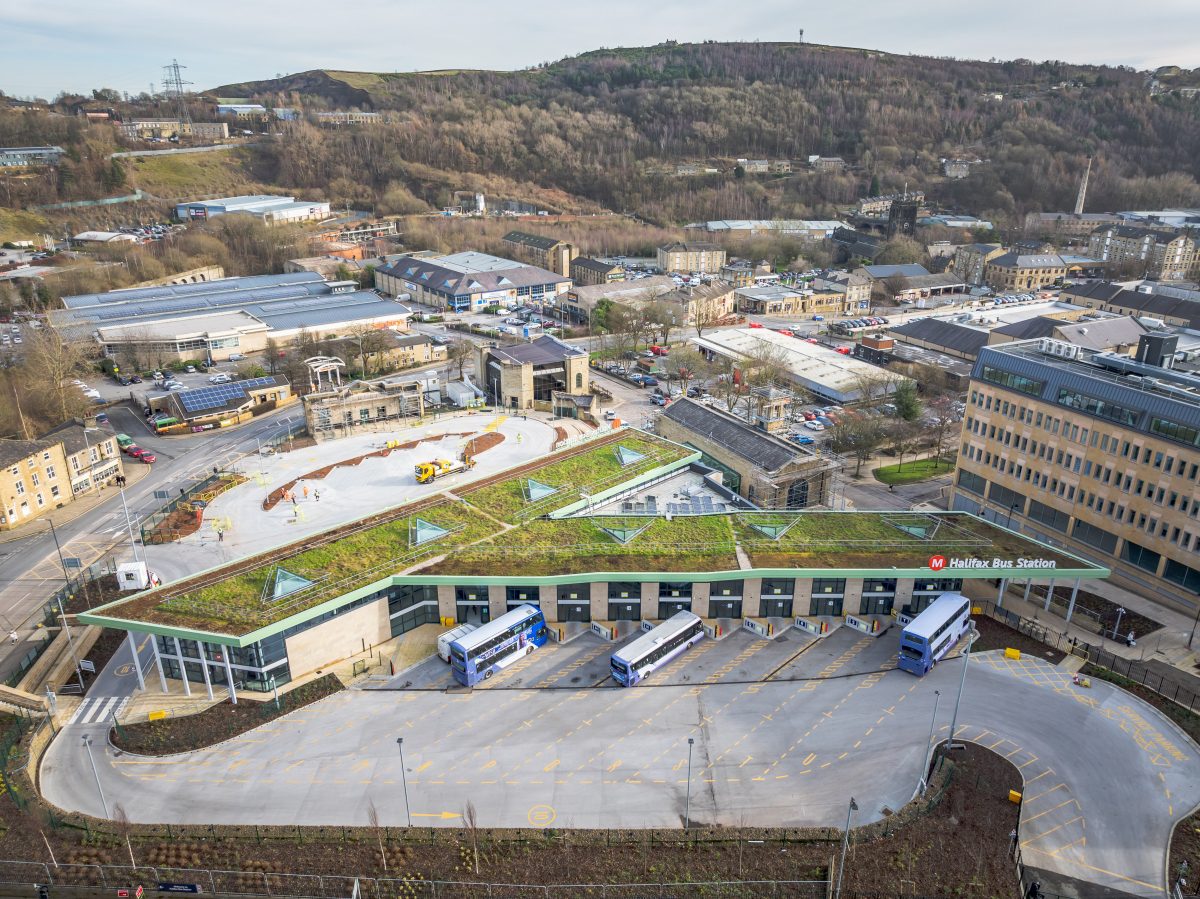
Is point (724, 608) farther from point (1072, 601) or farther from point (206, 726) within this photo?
point (206, 726)

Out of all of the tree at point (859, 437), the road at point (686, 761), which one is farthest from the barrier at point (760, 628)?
the tree at point (859, 437)

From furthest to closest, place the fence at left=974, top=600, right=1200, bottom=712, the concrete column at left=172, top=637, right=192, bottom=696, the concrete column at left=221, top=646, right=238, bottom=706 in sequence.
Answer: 1. the fence at left=974, top=600, right=1200, bottom=712
2. the concrete column at left=172, top=637, right=192, bottom=696
3. the concrete column at left=221, top=646, right=238, bottom=706

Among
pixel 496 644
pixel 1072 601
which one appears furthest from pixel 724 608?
pixel 1072 601

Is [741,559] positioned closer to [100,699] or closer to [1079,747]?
[1079,747]

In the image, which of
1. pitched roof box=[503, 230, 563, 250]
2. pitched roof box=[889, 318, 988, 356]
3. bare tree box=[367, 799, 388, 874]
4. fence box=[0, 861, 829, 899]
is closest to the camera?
fence box=[0, 861, 829, 899]

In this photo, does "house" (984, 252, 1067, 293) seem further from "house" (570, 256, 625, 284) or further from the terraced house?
the terraced house

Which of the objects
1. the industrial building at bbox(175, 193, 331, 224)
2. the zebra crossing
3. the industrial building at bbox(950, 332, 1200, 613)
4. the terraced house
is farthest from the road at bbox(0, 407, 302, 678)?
the industrial building at bbox(175, 193, 331, 224)
